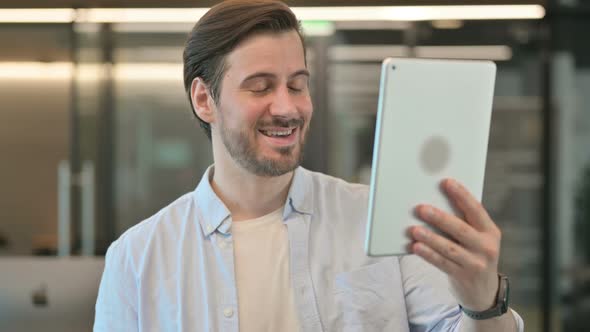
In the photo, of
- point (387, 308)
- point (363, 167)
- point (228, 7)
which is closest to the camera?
point (387, 308)

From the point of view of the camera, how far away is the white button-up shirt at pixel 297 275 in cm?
140

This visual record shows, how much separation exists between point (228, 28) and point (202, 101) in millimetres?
197

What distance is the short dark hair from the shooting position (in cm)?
147

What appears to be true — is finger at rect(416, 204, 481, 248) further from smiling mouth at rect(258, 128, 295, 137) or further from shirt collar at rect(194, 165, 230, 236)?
shirt collar at rect(194, 165, 230, 236)

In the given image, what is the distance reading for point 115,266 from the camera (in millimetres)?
1493

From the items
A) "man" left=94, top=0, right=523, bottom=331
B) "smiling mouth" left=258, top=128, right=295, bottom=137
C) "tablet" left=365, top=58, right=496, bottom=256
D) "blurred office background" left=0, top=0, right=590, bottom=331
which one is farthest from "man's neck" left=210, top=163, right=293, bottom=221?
"blurred office background" left=0, top=0, right=590, bottom=331

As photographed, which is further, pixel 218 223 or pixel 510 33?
pixel 510 33

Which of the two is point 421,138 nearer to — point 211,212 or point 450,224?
point 450,224

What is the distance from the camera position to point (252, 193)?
1.54 meters

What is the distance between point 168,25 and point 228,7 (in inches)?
118

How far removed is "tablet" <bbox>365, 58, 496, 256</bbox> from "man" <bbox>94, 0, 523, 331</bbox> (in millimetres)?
336

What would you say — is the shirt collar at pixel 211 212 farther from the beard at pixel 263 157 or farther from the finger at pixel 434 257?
the finger at pixel 434 257

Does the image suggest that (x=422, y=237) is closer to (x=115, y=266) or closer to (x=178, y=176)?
(x=115, y=266)

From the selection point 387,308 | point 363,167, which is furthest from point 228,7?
point 363,167
